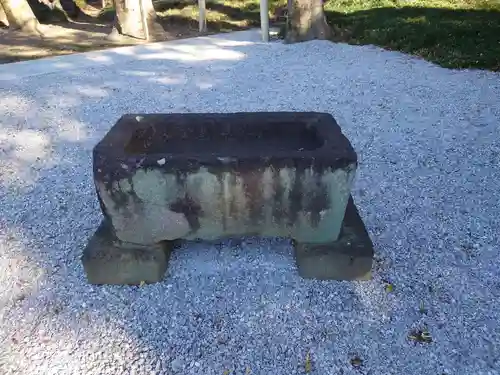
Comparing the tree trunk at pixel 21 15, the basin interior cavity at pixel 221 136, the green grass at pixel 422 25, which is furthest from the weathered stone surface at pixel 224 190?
the tree trunk at pixel 21 15

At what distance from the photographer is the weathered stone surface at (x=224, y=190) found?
2195 millimetres

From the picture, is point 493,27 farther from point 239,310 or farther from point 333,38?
point 239,310

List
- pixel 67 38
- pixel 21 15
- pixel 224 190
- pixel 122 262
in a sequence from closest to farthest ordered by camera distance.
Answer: pixel 224 190
pixel 122 262
pixel 67 38
pixel 21 15

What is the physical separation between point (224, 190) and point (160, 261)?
0.59 metres

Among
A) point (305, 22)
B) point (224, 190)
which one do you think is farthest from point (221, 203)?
point (305, 22)

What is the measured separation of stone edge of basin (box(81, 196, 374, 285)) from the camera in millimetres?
2404

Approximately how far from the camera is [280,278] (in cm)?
249

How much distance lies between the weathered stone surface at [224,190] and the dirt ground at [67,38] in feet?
23.4

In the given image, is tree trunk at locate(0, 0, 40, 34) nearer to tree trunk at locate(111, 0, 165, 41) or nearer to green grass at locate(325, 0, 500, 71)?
tree trunk at locate(111, 0, 165, 41)

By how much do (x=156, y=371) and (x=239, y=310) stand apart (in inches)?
21.1

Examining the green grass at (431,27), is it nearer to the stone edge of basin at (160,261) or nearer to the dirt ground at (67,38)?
the dirt ground at (67,38)

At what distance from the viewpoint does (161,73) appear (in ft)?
22.8

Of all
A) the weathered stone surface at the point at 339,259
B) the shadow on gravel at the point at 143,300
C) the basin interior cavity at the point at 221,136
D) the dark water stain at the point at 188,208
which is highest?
the basin interior cavity at the point at 221,136

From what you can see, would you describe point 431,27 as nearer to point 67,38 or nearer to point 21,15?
point 67,38
